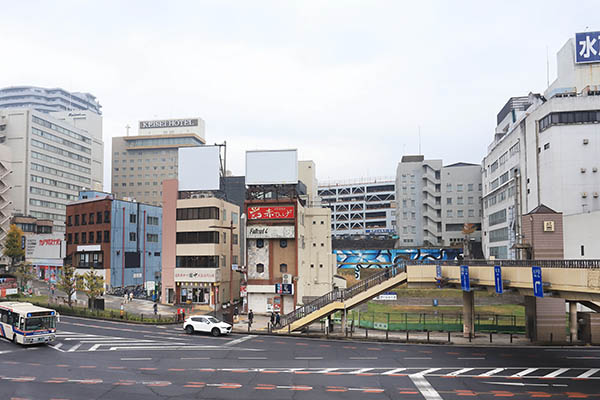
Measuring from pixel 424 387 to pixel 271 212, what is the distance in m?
37.4

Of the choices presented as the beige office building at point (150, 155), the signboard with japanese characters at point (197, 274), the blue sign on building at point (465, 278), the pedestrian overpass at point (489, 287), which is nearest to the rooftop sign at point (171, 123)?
the beige office building at point (150, 155)

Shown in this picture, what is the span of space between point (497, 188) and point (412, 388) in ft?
244

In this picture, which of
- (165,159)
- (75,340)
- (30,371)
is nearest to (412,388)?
(30,371)

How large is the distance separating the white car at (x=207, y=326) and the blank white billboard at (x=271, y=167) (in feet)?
70.2

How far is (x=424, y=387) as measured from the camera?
25875mm

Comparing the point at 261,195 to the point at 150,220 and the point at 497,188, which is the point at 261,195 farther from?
the point at 497,188

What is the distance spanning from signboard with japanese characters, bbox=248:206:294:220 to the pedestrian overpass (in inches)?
578

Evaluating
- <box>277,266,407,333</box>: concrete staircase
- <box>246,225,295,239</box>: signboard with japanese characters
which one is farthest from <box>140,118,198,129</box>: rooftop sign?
<box>277,266,407,333</box>: concrete staircase

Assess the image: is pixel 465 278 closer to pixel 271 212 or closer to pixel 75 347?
pixel 271 212

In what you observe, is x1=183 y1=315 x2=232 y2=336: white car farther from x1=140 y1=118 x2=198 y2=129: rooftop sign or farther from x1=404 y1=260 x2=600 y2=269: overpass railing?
x1=140 y1=118 x2=198 y2=129: rooftop sign

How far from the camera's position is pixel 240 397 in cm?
2381

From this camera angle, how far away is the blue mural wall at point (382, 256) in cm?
10675

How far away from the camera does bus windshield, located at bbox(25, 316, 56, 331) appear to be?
→ 121 feet

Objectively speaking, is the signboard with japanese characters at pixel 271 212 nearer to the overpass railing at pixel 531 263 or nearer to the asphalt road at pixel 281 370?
the overpass railing at pixel 531 263
